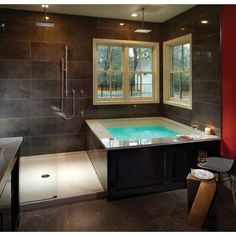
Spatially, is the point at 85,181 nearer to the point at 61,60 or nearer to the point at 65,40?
the point at 61,60

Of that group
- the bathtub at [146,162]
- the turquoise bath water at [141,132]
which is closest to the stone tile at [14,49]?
the turquoise bath water at [141,132]

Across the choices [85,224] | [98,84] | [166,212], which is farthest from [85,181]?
[98,84]

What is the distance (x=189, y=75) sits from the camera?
13.9 ft

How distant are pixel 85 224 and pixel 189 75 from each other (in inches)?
122

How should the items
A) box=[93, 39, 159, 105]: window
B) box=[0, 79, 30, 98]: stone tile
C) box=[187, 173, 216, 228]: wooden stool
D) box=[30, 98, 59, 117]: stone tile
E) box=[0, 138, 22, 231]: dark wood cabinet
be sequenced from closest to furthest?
1. box=[0, 138, 22, 231]: dark wood cabinet
2. box=[187, 173, 216, 228]: wooden stool
3. box=[0, 79, 30, 98]: stone tile
4. box=[30, 98, 59, 117]: stone tile
5. box=[93, 39, 159, 105]: window

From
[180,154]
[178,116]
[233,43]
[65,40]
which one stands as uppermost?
[65,40]

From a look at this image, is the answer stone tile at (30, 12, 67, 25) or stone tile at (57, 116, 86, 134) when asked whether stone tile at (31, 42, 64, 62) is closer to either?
stone tile at (30, 12, 67, 25)

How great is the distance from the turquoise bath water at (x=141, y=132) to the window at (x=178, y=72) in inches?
22.2

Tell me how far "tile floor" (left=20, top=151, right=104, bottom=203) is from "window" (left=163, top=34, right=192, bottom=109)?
2125mm

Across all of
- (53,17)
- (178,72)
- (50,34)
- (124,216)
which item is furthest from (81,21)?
(124,216)

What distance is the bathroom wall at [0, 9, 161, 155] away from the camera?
13.6 feet

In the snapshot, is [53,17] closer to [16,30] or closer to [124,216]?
[16,30]

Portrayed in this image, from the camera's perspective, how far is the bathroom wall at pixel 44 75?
4.16 meters

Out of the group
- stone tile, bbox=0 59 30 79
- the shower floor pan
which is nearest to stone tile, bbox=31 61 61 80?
stone tile, bbox=0 59 30 79
